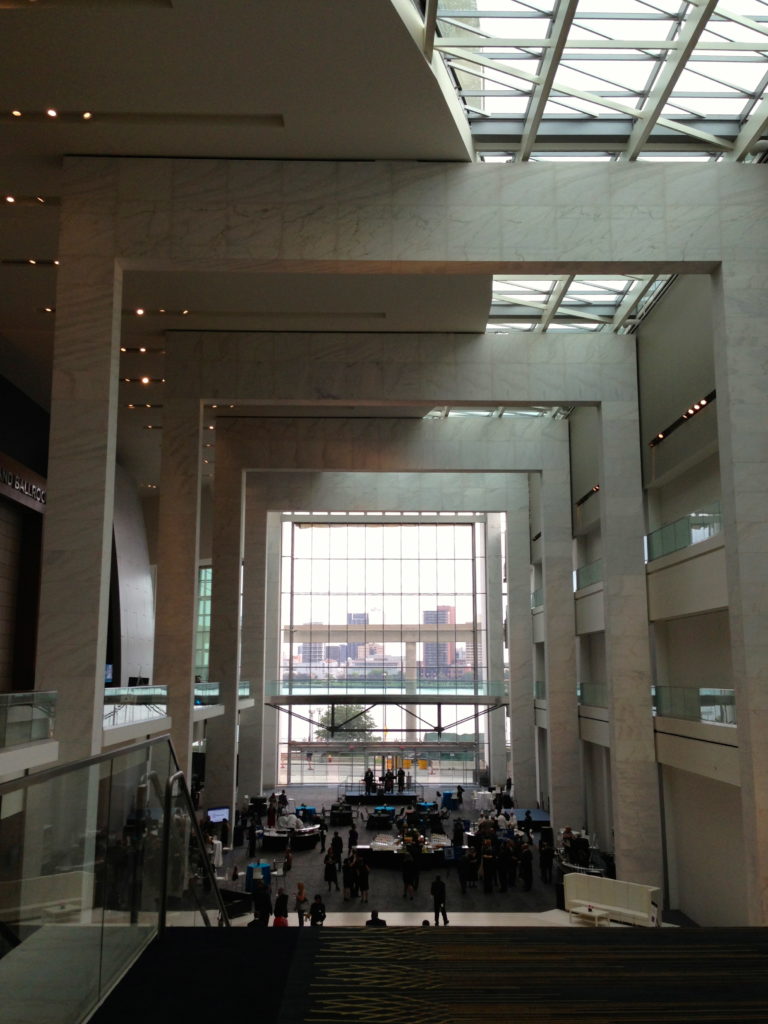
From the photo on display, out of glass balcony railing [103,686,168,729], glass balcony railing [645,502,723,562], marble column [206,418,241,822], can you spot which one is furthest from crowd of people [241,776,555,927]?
glass balcony railing [645,502,723,562]

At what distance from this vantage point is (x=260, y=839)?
27438mm

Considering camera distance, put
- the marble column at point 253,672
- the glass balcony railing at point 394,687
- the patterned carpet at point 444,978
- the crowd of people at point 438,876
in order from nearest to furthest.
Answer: the patterned carpet at point 444,978 → the crowd of people at point 438,876 → the marble column at point 253,672 → the glass balcony railing at point 394,687

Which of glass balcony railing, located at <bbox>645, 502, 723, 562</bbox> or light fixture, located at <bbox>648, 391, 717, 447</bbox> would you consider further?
light fixture, located at <bbox>648, 391, 717, 447</bbox>

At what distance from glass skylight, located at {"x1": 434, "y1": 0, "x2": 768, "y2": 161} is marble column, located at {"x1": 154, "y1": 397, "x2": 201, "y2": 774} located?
31.1 ft

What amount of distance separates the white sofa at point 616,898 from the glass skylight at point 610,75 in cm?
1248

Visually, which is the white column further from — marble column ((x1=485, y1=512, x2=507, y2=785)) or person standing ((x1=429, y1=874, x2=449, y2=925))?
person standing ((x1=429, y1=874, x2=449, y2=925))

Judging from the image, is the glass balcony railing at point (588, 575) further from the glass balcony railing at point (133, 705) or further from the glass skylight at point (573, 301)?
the glass balcony railing at point (133, 705)

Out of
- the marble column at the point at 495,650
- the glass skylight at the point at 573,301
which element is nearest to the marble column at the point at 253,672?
the marble column at the point at 495,650

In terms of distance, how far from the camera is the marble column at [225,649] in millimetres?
25656

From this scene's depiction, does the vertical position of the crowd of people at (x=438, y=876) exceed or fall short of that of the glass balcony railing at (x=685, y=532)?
it falls short

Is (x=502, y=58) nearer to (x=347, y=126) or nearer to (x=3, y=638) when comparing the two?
(x=347, y=126)

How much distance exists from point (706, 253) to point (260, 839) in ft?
69.5

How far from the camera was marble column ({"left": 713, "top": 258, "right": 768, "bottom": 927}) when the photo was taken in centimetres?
1219

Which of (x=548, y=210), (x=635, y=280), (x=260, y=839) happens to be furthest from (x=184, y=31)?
(x=260, y=839)
